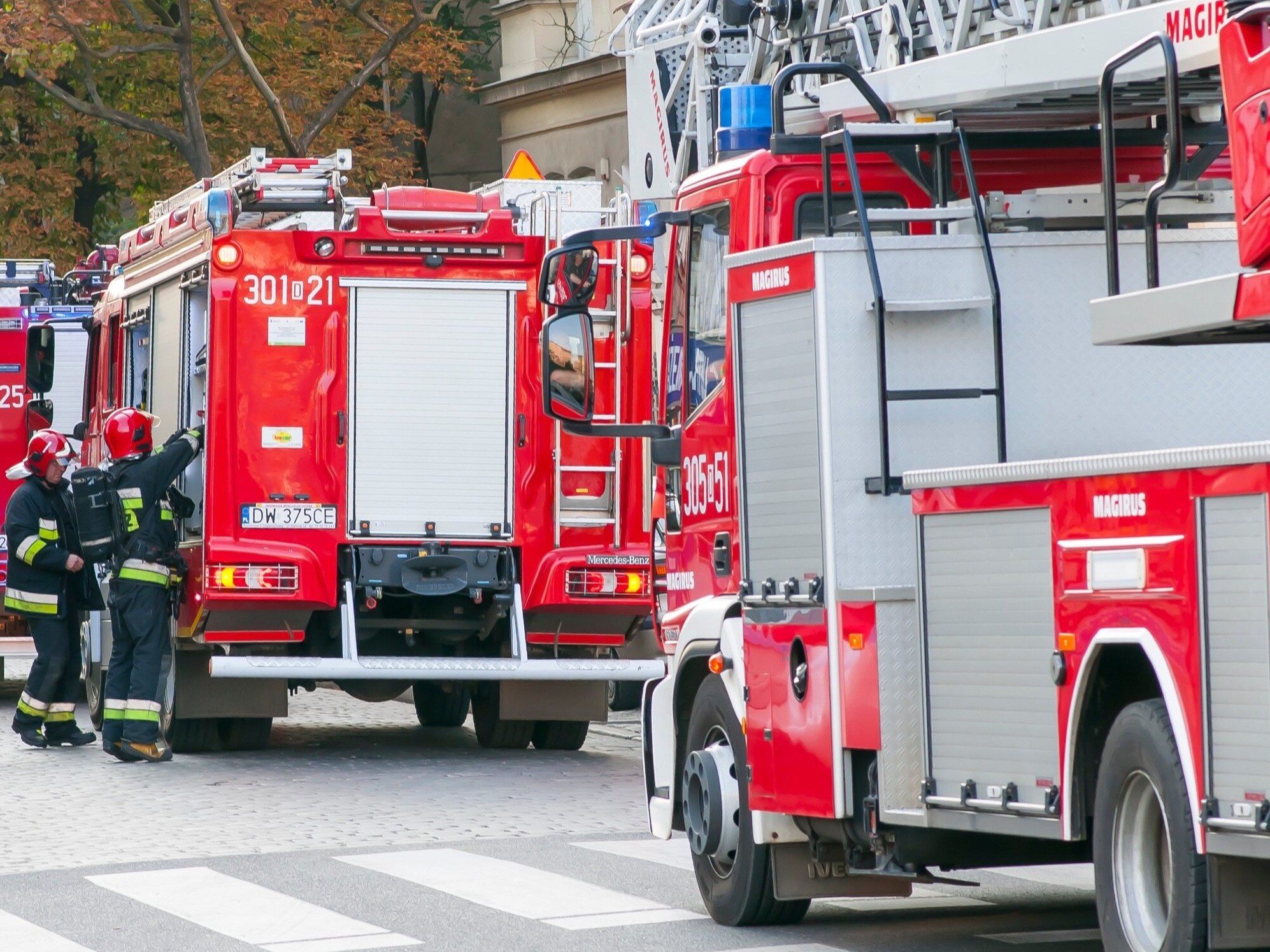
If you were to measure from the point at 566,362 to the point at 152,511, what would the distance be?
5.41 metres

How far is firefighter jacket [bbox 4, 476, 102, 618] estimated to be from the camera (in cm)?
1429

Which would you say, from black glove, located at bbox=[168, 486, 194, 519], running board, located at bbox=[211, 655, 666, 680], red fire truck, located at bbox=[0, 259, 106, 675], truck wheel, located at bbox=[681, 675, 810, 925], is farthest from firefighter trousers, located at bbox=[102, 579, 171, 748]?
truck wheel, located at bbox=[681, 675, 810, 925]

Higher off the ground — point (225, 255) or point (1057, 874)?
point (225, 255)

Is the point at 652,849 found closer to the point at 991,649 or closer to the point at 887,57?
the point at 991,649

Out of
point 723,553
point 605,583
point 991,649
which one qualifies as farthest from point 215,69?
point 991,649

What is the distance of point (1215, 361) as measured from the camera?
743 cm

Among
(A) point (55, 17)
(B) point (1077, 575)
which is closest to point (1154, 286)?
(B) point (1077, 575)

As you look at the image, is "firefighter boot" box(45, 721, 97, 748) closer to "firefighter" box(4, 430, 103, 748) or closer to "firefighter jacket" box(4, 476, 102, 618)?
"firefighter" box(4, 430, 103, 748)

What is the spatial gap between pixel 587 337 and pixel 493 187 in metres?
6.11

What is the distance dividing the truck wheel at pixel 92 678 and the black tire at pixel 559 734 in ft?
9.55

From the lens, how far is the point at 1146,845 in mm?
5977

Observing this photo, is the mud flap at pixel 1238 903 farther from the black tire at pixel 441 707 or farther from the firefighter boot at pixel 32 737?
the black tire at pixel 441 707

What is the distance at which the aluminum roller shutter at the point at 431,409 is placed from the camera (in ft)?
42.7

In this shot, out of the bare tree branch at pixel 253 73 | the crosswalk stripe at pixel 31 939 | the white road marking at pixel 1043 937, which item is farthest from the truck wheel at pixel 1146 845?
the bare tree branch at pixel 253 73
